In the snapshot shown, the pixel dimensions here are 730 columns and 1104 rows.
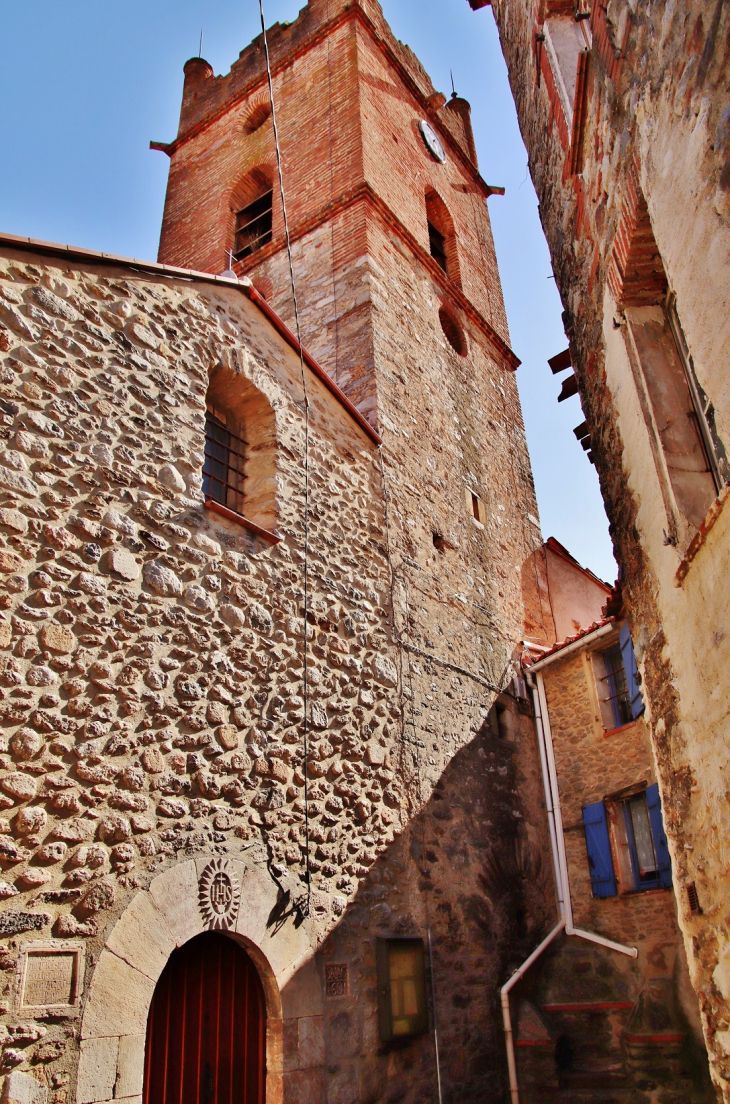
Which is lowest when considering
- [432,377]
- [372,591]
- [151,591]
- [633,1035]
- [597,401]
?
[633,1035]

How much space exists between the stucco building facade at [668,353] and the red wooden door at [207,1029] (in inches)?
100.0

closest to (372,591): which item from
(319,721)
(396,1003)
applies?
(319,721)

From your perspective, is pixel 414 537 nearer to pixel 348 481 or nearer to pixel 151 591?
pixel 348 481

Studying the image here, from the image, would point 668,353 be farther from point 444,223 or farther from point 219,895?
point 444,223

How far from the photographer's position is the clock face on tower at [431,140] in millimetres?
12977

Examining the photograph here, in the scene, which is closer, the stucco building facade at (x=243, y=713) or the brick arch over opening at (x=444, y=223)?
the stucco building facade at (x=243, y=713)

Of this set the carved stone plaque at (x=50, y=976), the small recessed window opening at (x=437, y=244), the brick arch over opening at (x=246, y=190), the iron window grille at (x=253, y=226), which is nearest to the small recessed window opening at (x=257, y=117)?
the brick arch over opening at (x=246, y=190)

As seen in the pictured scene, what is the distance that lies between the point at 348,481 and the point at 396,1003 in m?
4.16

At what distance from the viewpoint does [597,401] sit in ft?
18.5

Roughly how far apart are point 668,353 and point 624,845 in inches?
213

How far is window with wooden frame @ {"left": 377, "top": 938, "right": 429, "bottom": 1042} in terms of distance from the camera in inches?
212

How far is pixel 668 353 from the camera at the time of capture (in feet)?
14.2

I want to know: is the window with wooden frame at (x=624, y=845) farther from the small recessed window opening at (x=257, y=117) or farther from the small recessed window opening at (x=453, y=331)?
the small recessed window opening at (x=257, y=117)

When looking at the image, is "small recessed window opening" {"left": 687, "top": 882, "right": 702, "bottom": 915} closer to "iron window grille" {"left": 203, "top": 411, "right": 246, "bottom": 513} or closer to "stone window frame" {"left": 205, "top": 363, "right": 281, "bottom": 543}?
"stone window frame" {"left": 205, "top": 363, "right": 281, "bottom": 543}
